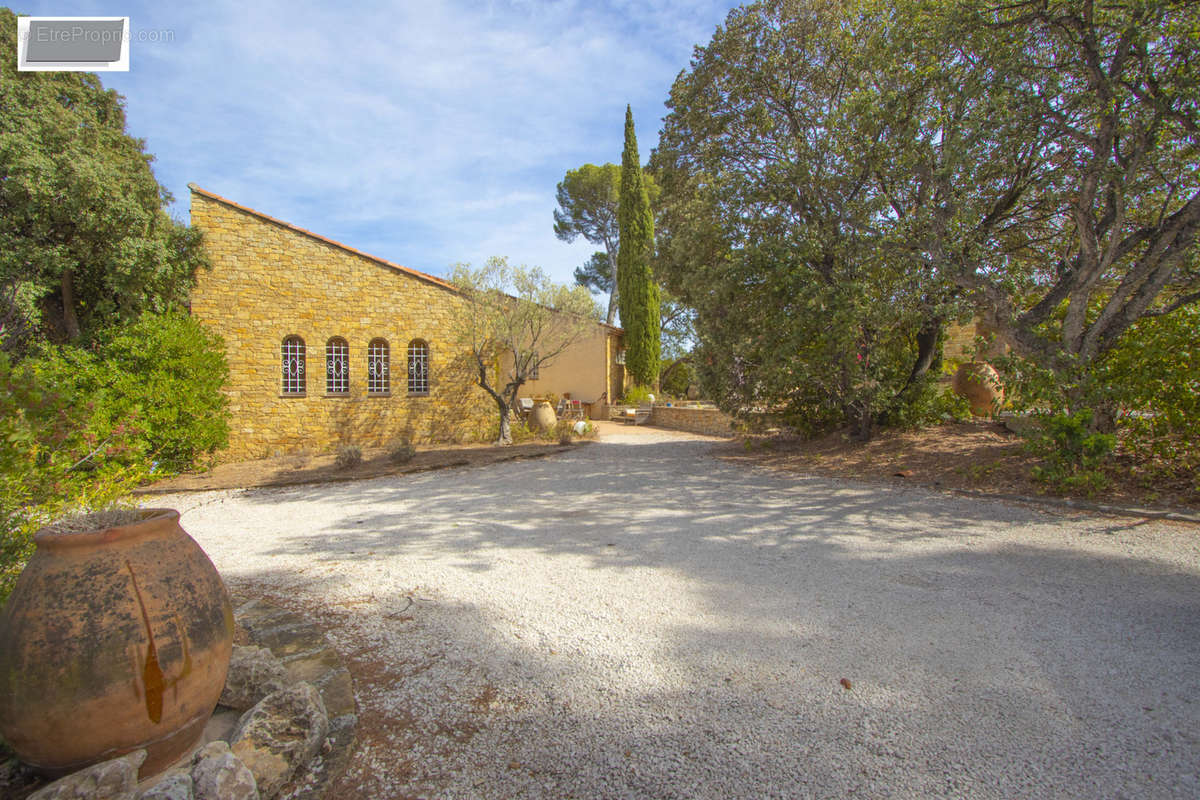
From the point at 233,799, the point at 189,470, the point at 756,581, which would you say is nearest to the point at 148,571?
the point at 233,799

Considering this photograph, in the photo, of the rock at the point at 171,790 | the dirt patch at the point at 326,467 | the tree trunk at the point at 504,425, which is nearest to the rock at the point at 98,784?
the rock at the point at 171,790

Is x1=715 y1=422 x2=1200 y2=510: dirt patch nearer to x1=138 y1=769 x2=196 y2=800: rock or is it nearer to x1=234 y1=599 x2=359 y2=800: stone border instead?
x1=234 y1=599 x2=359 y2=800: stone border

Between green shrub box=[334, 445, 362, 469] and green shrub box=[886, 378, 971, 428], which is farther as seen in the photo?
green shrub box=[334, 445, 362, 469]

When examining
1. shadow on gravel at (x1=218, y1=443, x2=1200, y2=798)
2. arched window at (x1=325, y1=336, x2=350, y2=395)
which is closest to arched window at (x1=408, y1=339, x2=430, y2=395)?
arched window at (x1=325, y1=336, x2=350, y2=395)

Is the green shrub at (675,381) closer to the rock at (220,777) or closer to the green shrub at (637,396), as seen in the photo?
the green shrub at (637,396)

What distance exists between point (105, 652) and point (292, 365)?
1238 cm

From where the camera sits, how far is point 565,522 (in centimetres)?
623

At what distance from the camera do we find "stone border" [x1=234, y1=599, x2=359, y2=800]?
7.00 feet

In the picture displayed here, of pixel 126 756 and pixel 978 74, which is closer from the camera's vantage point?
pixel 126 756

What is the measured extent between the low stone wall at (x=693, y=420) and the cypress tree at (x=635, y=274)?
346cm

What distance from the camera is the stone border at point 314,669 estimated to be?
213 centimetres

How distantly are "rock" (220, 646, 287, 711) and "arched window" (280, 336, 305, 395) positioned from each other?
11.6 metres

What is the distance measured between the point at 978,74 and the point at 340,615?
29.4 feet

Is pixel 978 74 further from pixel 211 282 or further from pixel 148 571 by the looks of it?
pixel 211 282
